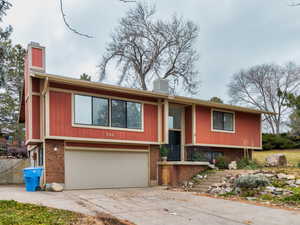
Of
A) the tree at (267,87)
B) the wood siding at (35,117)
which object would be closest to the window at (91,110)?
the wood siding at (35,117)

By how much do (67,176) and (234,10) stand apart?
31.8ft

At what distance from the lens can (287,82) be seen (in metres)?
34.2

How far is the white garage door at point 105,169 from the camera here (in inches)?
502

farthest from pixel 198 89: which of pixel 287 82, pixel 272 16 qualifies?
pixel 272 16

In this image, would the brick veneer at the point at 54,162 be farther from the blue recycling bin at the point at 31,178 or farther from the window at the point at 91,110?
the window at the point at 91,110

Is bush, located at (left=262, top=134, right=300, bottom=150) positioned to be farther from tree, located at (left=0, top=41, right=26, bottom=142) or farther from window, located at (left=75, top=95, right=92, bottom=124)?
tree, located at (left=0, top=41, right=26, bottom=142)

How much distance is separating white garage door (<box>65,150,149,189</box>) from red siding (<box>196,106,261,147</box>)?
352 cm

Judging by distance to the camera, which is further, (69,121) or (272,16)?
(69,121)

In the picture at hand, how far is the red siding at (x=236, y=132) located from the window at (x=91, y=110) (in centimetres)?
536

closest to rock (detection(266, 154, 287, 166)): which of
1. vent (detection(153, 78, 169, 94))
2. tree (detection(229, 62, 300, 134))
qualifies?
vent (detection(153, 78, 169, 94))

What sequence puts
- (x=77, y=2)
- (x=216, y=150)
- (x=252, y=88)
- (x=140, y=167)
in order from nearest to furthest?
(x=77, y=2) → (x=140, y=167) → (x=216, y=150) → (x=252, y=88)

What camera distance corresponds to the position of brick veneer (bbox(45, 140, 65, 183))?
12.0m

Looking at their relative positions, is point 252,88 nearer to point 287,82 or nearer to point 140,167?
point 287,82

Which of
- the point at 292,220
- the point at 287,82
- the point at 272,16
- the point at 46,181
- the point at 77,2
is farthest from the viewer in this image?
the point at 287,82
